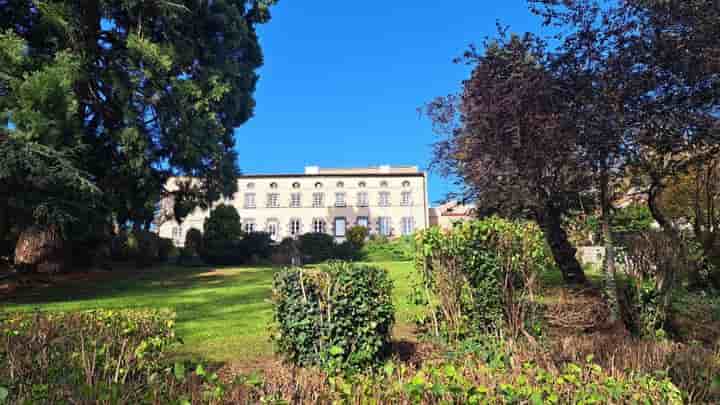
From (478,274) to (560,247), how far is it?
476 centimetres

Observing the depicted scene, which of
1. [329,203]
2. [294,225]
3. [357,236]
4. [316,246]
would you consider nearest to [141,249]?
[316,246]

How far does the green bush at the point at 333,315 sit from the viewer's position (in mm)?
3508

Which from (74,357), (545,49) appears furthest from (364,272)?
(545,49)

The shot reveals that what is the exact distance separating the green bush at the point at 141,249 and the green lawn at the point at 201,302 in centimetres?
293

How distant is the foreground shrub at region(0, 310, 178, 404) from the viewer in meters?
2.34

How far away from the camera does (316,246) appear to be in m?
23.9

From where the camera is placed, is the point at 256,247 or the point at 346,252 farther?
the point at 346,252

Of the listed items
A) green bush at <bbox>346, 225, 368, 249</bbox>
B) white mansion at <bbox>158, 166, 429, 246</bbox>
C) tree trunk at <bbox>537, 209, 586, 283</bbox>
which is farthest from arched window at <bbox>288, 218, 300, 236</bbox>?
tree trunk at <bbox>537, 209, 586, 283</bbox>

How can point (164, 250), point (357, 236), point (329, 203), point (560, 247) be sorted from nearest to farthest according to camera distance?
point (560, 247) < point (164, 250) < point (357, 236) < point (329, 203)

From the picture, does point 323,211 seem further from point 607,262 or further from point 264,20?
point 607,262

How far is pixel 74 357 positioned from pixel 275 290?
1.62 m

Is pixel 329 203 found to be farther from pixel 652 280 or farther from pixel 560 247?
pixel 652 280

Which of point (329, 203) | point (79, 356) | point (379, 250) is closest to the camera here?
point (79, 356)

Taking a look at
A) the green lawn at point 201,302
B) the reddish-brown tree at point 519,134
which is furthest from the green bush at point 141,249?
the reddish-brown tree at point 519,134
